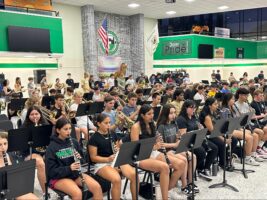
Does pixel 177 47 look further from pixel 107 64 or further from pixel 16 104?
pixel 16 104

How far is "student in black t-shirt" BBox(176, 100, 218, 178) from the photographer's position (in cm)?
524

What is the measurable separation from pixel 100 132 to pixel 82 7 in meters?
11.3

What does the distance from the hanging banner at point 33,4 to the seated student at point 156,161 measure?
29.6 ft

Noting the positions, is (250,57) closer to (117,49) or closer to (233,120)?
(117,49)

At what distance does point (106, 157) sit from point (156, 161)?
71cm

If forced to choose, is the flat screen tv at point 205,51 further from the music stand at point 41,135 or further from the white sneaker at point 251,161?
the music stand at point 41,135

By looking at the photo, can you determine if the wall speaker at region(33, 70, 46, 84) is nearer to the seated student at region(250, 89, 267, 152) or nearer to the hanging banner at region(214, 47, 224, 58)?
the seated student at region(250, 89, 267, 152)

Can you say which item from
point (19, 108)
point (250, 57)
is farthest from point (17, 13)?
point (250, 57)

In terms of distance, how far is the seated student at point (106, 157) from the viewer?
3941 millimetres

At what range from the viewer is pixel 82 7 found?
14.4 m

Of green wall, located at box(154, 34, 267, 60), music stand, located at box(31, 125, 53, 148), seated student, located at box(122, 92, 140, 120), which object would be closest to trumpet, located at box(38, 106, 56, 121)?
music stand, located at box(31, 125, 53, 148)

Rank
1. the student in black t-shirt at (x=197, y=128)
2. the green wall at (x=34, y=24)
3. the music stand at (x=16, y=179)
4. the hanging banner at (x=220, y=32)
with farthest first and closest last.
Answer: the hanging banner at (x=220, y=32)
the green wall at (x=34, y=24)
the student in black t-shirt at (x=197, y=128)
the music stand at (x=16, y=179)

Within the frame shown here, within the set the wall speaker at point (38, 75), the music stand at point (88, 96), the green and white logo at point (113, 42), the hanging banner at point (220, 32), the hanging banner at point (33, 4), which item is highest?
the hanging banner at point (33, 4)

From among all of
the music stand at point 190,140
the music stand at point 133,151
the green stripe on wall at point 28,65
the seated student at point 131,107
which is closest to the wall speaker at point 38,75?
the green stripe on wall at point 28,65
